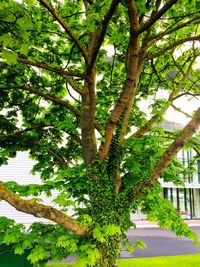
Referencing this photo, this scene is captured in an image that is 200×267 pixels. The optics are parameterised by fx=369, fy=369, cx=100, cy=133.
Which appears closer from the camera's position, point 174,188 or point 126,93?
point 126,93

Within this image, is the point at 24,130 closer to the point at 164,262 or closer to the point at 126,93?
the point at 126,93

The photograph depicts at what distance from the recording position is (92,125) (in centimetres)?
716

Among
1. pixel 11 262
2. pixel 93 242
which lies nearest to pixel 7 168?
pixel 11 262

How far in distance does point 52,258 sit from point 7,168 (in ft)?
65.6

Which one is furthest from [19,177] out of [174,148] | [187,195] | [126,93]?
[174,148]

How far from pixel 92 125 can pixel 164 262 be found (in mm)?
8400

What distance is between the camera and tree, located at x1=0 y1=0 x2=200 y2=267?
5.64 metres

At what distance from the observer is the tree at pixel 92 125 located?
5641mm

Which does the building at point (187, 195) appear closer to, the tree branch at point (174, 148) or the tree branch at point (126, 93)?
the tree branch at point (126, 93)

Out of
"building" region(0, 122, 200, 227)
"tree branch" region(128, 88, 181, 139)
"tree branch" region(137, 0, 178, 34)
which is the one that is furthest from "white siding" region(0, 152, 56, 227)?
"tree branch" region(137, 0, 178, 34)

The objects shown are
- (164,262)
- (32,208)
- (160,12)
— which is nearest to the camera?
(32,208)

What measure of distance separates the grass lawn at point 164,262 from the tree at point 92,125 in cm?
492

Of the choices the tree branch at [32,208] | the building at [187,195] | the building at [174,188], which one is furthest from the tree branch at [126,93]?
the building at [187,195]

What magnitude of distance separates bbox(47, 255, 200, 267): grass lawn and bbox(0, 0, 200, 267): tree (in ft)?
16.1
